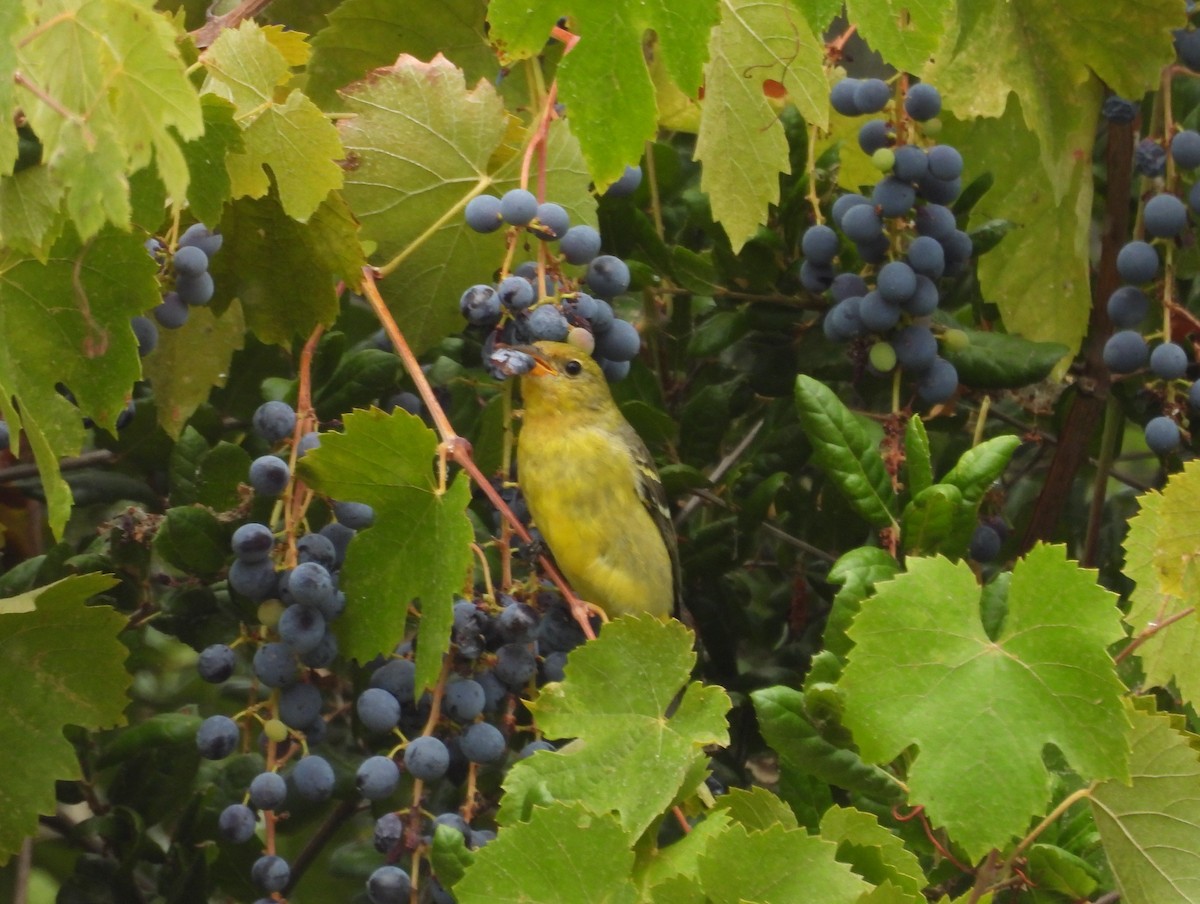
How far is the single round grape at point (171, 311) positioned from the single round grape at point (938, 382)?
4.51 feet

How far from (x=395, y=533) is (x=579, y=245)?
1.96ft

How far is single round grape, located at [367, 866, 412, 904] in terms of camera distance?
7.50ft

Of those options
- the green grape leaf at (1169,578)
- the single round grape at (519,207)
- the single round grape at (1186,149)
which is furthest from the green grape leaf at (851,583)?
the single round grape at (1186,149)

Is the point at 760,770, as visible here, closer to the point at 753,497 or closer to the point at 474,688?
the point at 753,497

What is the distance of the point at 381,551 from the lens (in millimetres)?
2432

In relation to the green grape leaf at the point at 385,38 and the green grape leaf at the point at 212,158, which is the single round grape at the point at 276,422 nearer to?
the green grape leaf at the point at 212,158

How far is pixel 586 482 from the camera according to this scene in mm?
3688

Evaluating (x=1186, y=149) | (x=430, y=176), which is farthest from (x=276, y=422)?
(x=1186, y=149)

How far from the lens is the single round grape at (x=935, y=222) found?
2.96 m

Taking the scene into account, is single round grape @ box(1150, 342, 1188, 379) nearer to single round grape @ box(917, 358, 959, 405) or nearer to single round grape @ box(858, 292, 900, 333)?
single round grape @ box(917, 358, 959, 405)

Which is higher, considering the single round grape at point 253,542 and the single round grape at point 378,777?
the single round grape at point 253,542

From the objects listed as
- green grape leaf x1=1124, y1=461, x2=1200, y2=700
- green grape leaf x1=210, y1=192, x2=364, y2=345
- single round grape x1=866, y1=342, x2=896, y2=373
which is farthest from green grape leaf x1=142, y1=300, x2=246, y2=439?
green grape leaf x1=1124, y1=461, x2=1200, y2=700

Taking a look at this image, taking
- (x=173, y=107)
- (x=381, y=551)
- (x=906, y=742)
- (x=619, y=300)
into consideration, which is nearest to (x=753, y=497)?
(x=619, y=300)

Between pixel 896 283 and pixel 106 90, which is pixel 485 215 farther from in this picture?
pixel 106 90
